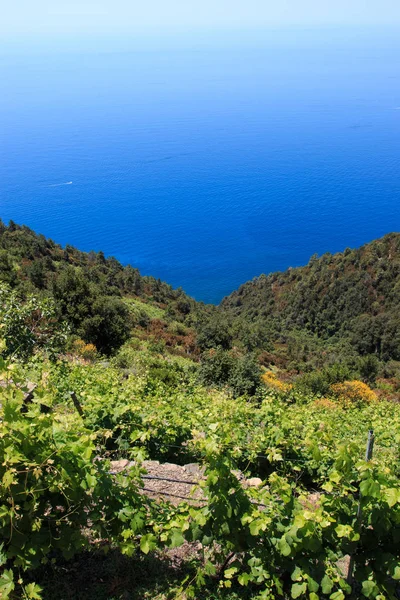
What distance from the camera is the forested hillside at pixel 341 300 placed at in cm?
6066

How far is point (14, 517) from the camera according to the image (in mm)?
3801

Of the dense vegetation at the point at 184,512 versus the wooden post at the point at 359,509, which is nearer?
the dense vegetation at the point at 184,512

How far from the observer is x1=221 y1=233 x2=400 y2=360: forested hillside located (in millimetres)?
60656

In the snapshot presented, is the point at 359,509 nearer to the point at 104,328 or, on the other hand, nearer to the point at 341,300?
the point at 104,328

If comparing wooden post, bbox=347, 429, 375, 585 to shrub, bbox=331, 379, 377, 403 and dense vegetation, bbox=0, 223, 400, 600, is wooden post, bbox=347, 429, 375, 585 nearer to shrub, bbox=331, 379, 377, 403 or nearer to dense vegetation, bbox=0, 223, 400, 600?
dense vegetation, bbox=0, 223, 400, 600

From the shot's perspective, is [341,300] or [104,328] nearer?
[104,328]

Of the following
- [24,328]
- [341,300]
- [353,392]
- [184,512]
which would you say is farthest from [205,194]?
[184,512]

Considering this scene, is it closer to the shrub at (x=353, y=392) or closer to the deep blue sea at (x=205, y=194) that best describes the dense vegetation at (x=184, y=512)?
the shrub at (x=353, y=392)

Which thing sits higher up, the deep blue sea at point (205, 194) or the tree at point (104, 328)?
the deep blue sea at point (205, 194)

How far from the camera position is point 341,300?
69.6 m

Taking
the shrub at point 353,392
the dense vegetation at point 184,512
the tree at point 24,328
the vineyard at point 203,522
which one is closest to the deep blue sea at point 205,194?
the shrub at point 353,392

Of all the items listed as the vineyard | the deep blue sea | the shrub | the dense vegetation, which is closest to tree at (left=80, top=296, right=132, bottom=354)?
the shrub

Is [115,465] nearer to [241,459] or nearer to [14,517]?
[241,459]

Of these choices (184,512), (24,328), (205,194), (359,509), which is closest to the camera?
(359,509)
